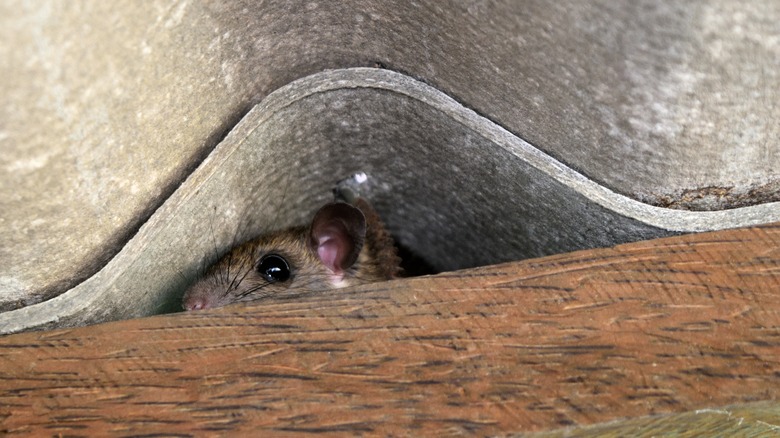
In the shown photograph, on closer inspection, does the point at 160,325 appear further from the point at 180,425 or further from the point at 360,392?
the point at 360,392

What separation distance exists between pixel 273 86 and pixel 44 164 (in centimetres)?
83

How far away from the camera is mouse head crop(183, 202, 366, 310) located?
304 cm

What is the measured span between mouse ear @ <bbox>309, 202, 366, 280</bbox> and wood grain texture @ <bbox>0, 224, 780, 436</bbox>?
38.9 inches

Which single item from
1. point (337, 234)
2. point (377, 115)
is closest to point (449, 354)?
point (377, 115)

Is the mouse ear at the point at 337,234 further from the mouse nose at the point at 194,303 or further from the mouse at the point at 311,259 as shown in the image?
the mouse nose at the point at 194,303

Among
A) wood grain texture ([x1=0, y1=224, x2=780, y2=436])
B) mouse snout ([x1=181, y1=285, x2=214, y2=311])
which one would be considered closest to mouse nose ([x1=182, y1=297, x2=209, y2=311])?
mouse snout ([x1=181, y1=285, x2=214, y2=311])

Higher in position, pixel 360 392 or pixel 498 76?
pixel 498 76

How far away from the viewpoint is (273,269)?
3.46m

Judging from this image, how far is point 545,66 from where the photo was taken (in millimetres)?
1917

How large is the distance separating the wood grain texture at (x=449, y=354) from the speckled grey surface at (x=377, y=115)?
212 mm

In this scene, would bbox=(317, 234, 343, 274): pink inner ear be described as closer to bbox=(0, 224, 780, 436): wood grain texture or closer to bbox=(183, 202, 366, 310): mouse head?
bbox=(183, 202, 366, 310): mouse head

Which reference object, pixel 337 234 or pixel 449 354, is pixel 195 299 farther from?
pixel 449 354

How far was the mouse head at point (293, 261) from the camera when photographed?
9.99 ft

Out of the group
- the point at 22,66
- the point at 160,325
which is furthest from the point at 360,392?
the point at 22,66
